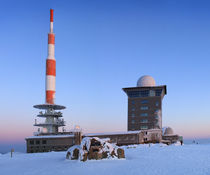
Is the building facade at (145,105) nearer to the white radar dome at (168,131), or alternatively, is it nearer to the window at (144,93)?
the window at (144,93)

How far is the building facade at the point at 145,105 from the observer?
9169 cm

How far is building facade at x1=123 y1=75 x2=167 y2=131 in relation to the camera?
91.7 metres

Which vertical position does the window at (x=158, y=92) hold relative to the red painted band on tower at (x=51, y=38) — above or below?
below

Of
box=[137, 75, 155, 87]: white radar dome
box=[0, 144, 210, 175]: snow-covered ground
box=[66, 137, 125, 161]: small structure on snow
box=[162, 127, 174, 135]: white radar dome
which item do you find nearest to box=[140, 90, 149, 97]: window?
box=[137, 75, 155, 87]: white radar dome

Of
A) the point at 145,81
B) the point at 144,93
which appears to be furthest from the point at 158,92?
the point at 145,81

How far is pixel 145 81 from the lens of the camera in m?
93.8

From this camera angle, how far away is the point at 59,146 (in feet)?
219

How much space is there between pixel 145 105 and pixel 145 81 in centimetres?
923

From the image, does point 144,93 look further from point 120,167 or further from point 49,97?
point 120,167

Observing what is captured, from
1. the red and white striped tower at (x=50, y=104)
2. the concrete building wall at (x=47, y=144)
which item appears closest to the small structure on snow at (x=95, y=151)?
the concrete building wall at (x=47, y=144)

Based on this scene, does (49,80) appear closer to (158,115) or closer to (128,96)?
(128,96)

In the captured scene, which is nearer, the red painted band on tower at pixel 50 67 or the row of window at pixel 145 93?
the red painted band on tower at pixel 50 67

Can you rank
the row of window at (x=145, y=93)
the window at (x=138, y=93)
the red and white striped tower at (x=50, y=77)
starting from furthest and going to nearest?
the window at (x=138, y=93), the row of window at (x=145, y=93), the red and white striped tower at (x=50, y=77)

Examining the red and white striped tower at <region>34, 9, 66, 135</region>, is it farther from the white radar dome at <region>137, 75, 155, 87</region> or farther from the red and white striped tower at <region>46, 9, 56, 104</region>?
the white radar dome at <region>137, 75, 155, 87</region>
